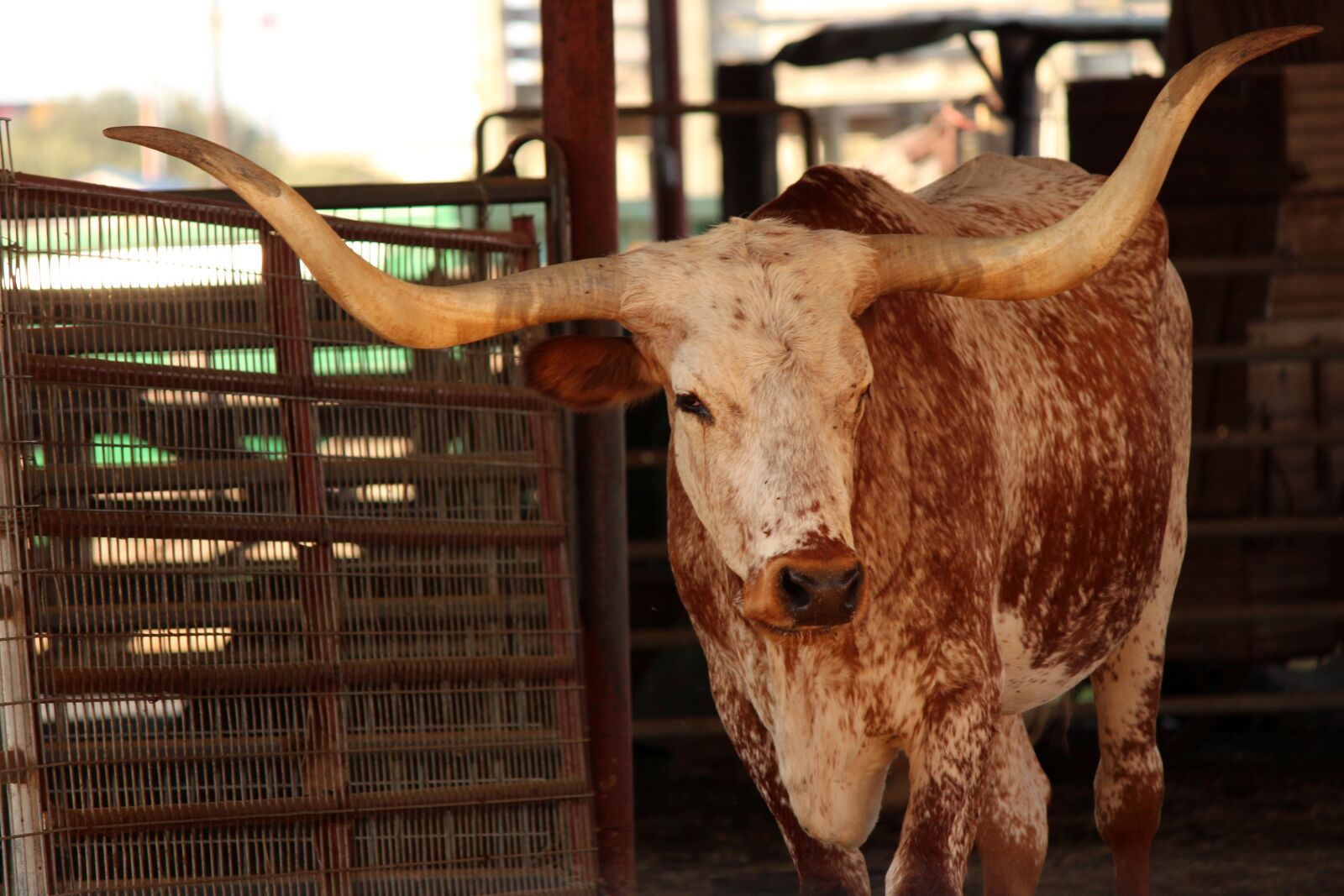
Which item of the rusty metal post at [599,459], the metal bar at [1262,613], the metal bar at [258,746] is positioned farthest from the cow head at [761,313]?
the metal bar at [1262,613]

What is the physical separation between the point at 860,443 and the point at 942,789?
676 millimetres

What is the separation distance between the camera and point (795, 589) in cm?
288

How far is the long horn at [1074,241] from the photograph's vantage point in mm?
3256

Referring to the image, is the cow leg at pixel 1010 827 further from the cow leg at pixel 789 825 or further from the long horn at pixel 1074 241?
the long horn at pixel 1074 241

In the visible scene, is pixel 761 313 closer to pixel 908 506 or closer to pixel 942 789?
pixel 908 506

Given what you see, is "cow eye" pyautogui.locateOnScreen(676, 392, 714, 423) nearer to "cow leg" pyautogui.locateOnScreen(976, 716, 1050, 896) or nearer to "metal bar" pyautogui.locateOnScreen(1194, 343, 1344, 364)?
"cow leg" pyautogui.locateOnScreen(976, 716, 1050, 896)

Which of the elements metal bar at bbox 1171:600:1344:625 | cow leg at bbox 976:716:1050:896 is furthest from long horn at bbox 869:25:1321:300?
metal bar at bbox 1171:600:1344:625

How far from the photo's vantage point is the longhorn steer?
9.95 feet

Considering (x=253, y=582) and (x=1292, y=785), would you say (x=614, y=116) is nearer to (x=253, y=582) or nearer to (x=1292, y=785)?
(x=253, y=582)

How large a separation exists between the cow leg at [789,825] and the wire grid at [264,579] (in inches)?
38.9

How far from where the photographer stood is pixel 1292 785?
594 centimetres

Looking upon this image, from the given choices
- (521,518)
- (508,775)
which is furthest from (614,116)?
(508,775)

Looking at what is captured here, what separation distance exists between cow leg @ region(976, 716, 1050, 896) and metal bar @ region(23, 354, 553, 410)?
1.45 meters

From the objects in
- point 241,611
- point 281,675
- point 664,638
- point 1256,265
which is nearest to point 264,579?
point 241,611
